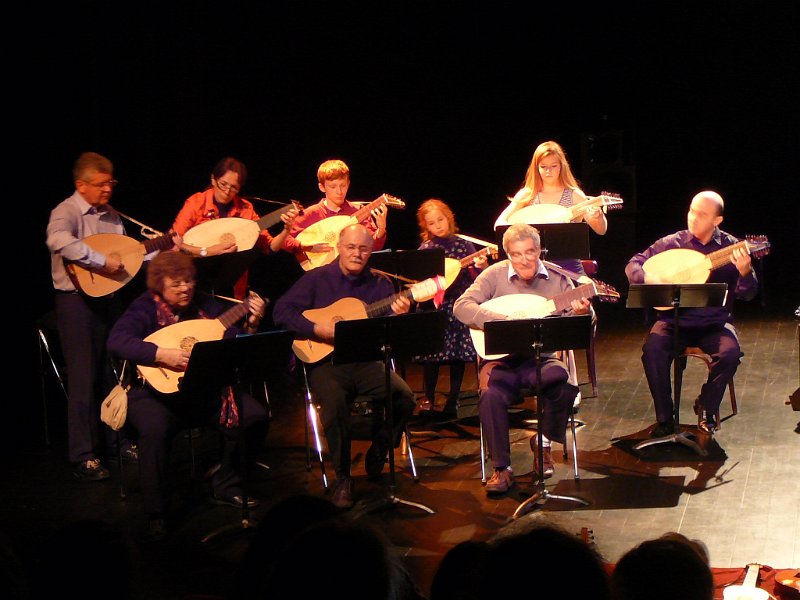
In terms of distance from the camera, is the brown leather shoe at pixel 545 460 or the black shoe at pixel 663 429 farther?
the black shoe at pixel 663 429

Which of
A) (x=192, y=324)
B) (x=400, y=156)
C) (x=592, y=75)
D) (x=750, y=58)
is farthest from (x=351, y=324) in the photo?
(x=750, y=58)

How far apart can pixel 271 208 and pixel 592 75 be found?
525 cm

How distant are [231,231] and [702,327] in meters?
3.37

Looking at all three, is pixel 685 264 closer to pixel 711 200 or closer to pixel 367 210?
pixel 711 200

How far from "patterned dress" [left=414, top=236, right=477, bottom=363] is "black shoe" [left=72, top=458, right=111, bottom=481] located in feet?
7.88

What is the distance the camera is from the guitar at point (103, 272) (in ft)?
20.9

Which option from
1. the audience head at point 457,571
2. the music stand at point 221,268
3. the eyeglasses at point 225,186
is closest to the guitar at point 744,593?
the audience head at point 457,571

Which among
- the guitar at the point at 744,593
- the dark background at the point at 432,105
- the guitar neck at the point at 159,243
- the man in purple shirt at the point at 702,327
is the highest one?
the dark background at the point at 432,105

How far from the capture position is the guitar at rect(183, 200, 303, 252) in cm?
684

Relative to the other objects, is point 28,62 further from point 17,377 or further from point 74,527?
point 74,527

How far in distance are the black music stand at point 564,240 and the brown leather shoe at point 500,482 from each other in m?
1.67

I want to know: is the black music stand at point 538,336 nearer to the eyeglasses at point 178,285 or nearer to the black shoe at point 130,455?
the eyeglasses at point 178,285

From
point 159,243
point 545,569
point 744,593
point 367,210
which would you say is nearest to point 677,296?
point 367,210

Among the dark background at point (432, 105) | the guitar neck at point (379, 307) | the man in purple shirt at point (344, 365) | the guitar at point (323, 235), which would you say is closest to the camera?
the man in purple shirt at point (344, 365)
